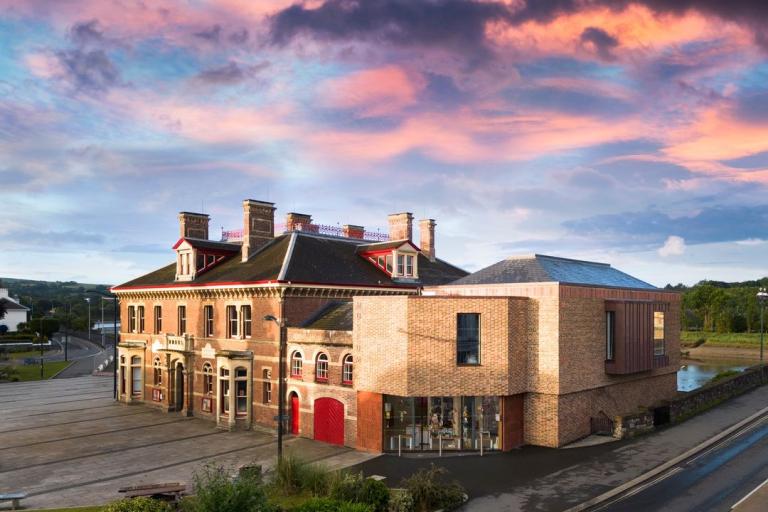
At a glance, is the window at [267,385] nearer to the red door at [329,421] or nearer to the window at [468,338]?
the red door at [329,421]

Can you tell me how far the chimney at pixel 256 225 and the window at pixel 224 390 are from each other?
7.45 metres

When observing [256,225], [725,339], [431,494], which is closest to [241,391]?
[256,225]

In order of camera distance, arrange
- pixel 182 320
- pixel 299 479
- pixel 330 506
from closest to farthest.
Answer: pixel 330 506 → pixel 299 479 → pixel 182 320

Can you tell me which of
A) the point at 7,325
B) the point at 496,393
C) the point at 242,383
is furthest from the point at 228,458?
the point at 7,325

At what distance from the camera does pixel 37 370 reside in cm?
6606

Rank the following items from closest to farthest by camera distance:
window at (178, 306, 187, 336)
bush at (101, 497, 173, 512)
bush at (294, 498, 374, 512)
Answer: bush at (101, 497, 173, 512) < bush at (294, 498, 374, 512) < window at (178, 306, 187, 336)

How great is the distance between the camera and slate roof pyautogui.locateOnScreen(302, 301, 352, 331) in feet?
100

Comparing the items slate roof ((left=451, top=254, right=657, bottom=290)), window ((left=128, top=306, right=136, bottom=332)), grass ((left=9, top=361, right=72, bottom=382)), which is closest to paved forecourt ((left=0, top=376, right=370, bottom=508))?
window ((left=128, top=306, right=136, bottom=332))

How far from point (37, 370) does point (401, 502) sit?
6123 cm

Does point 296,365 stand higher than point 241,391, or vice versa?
point 296,365

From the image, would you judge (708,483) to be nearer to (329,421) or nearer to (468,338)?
(468,338)

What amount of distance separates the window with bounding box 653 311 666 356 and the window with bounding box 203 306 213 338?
26234mm

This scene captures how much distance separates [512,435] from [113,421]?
82.4 feet

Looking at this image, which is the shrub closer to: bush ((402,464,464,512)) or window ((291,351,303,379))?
bush ((402,464,464,512))
